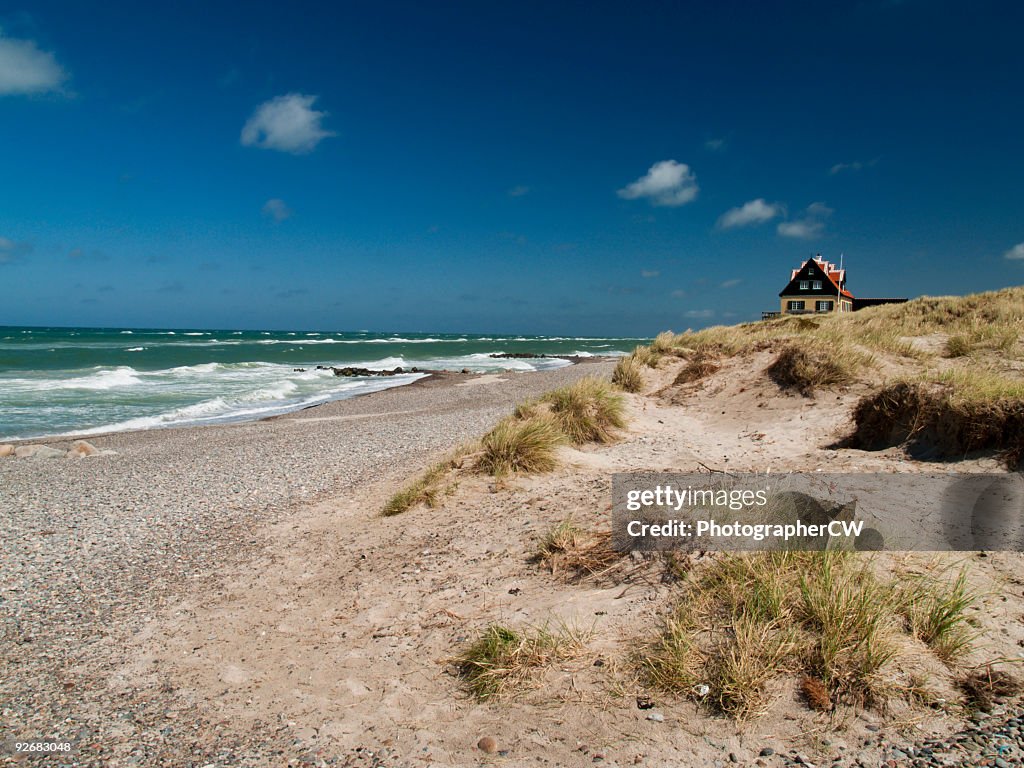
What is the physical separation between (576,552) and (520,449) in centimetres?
283

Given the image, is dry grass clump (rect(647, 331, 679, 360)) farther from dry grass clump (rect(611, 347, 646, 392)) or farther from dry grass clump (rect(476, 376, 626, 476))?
dry grass clump (rect(476, 376, 626, 476))

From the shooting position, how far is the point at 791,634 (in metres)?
3.21

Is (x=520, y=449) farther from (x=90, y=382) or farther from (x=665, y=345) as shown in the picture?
(x=90, y=382)

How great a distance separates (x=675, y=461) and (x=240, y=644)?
5062mm

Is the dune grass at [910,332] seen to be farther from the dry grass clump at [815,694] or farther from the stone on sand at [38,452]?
the stone on sand at [38,452]

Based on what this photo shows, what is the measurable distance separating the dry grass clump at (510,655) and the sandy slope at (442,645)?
0.10m

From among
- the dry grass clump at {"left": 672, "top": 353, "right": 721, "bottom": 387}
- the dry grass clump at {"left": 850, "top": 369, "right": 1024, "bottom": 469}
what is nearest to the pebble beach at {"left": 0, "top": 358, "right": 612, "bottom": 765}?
the dry grass clump at {"left": 672, "top": 353, "right": 721, "bottom": 387}

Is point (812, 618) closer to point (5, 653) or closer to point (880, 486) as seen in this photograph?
point (880, 486)

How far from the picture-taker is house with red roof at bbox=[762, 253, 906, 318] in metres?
42.7

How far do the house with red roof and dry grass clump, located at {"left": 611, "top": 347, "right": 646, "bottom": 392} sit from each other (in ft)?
113

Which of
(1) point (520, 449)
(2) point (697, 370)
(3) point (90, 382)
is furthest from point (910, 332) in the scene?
(3) point (90, 382)

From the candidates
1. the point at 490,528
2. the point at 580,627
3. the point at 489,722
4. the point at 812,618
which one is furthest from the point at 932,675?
the point at 490,528

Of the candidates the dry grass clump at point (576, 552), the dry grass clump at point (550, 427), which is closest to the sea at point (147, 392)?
the dry grass clump at point (550, 427)

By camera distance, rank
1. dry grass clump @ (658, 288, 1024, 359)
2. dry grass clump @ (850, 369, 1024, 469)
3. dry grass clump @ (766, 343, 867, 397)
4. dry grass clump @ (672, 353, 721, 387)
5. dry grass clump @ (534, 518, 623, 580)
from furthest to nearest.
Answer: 1. dry grass clump @ (672, 353, 721, 387)
2. dry grass clump @ (658, 288, 1024, 359)
3. dry grass clump @ (766, 343, 867, 397)
4. dry grass clump @ (850, 369, 1024, 469)
5. dry grass clump @ (534, 518, 623, 580)
